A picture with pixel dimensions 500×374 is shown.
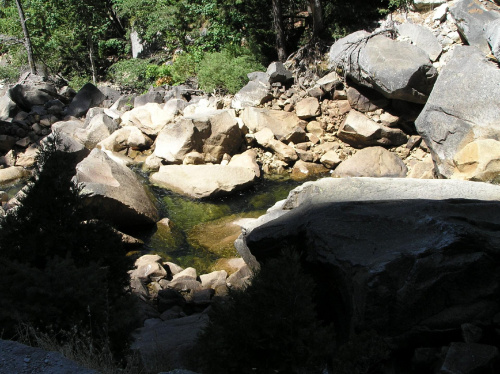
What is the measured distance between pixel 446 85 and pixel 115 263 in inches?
328

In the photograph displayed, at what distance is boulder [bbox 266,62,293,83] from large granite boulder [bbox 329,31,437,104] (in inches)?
75.4

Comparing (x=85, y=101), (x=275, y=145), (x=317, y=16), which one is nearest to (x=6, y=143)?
(x=85, y=101)

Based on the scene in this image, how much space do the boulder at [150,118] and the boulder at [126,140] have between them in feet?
0.81

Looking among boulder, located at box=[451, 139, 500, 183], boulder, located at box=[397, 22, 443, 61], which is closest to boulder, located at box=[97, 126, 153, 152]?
boulder, located at box=[397, 22, 443, 61]

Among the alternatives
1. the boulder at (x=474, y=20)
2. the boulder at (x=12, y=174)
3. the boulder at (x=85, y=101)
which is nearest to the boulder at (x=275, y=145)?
the boulder at (x=474, y=20)

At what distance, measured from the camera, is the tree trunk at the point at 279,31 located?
589 inches

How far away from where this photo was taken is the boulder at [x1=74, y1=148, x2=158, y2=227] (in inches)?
305

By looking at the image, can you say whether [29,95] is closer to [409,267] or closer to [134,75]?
[134,75]

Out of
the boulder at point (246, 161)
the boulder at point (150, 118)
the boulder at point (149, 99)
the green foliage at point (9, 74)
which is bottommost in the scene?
the boulder at point (246, 161)

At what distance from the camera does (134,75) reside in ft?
61.8

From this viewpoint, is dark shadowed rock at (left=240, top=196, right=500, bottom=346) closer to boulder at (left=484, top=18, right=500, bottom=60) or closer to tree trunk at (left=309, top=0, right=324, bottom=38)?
boulder at (left=484, top=18, right=500, bottom=60)

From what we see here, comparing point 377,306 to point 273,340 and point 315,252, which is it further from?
point 273,340

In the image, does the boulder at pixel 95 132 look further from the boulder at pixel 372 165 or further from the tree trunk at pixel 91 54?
the tree trunk at pixel 91 54

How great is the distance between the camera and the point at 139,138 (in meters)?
13.1
